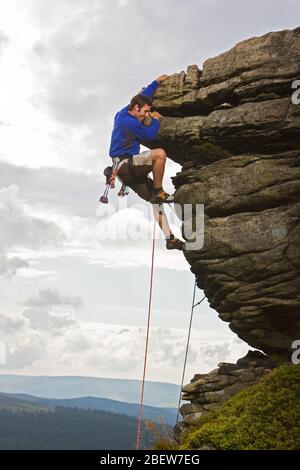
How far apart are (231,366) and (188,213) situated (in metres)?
6.24

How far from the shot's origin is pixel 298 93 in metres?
17.5

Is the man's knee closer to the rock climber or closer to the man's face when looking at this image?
the rock climber

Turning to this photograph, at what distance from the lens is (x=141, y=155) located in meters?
19.1

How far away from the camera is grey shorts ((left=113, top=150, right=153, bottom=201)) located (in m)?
19.0

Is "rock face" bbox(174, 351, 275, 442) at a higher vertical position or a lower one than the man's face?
lower

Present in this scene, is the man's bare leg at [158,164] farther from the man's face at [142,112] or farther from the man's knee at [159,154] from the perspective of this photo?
the man's face at [142,112]

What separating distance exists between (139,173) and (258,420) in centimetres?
1028

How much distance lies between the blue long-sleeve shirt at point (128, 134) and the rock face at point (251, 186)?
0.87m

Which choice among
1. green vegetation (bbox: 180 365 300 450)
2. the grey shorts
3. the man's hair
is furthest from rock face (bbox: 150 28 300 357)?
green vegetation (bbox: 180 365 300 450)

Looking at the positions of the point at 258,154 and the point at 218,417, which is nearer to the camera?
the point at 218,417

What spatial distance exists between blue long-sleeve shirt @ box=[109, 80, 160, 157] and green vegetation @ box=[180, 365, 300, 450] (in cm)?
1029

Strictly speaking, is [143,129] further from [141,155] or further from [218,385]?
[218,385]
